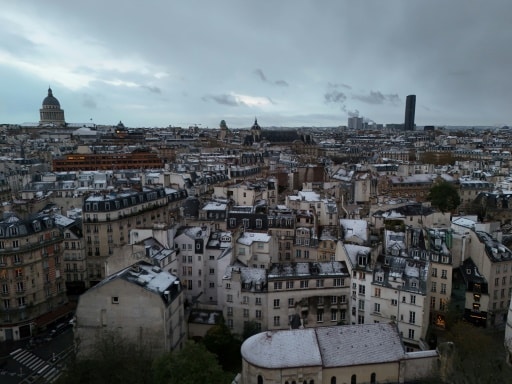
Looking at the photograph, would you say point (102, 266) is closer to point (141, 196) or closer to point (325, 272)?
point (141, 196)

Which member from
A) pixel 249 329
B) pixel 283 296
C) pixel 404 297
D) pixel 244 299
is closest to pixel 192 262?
pixel 244 299

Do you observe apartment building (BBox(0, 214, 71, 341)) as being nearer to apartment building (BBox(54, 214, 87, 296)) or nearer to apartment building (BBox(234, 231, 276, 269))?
apartment building (BBox(54, 214, 87, 296))

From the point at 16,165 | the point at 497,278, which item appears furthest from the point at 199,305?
the point at 16,165

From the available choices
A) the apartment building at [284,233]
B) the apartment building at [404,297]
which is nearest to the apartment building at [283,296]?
the apartment building at [404,297]

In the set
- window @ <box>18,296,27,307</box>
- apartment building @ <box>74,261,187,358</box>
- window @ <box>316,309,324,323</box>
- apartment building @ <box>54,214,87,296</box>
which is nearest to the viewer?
apartment building @ <box>74,261,187,358</box>

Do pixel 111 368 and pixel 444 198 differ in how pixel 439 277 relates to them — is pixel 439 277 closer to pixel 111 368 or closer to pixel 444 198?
pixel 111 368

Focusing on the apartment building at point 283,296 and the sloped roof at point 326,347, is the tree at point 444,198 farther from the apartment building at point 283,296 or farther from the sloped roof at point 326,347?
the sloped roof at point 326,347

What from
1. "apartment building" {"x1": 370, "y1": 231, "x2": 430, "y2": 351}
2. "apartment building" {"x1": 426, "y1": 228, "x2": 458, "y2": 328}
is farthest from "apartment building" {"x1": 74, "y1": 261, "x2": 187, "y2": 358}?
"apartment building" {"x1": 426, "y1": 228, "x2": 458, "y2": 328}
